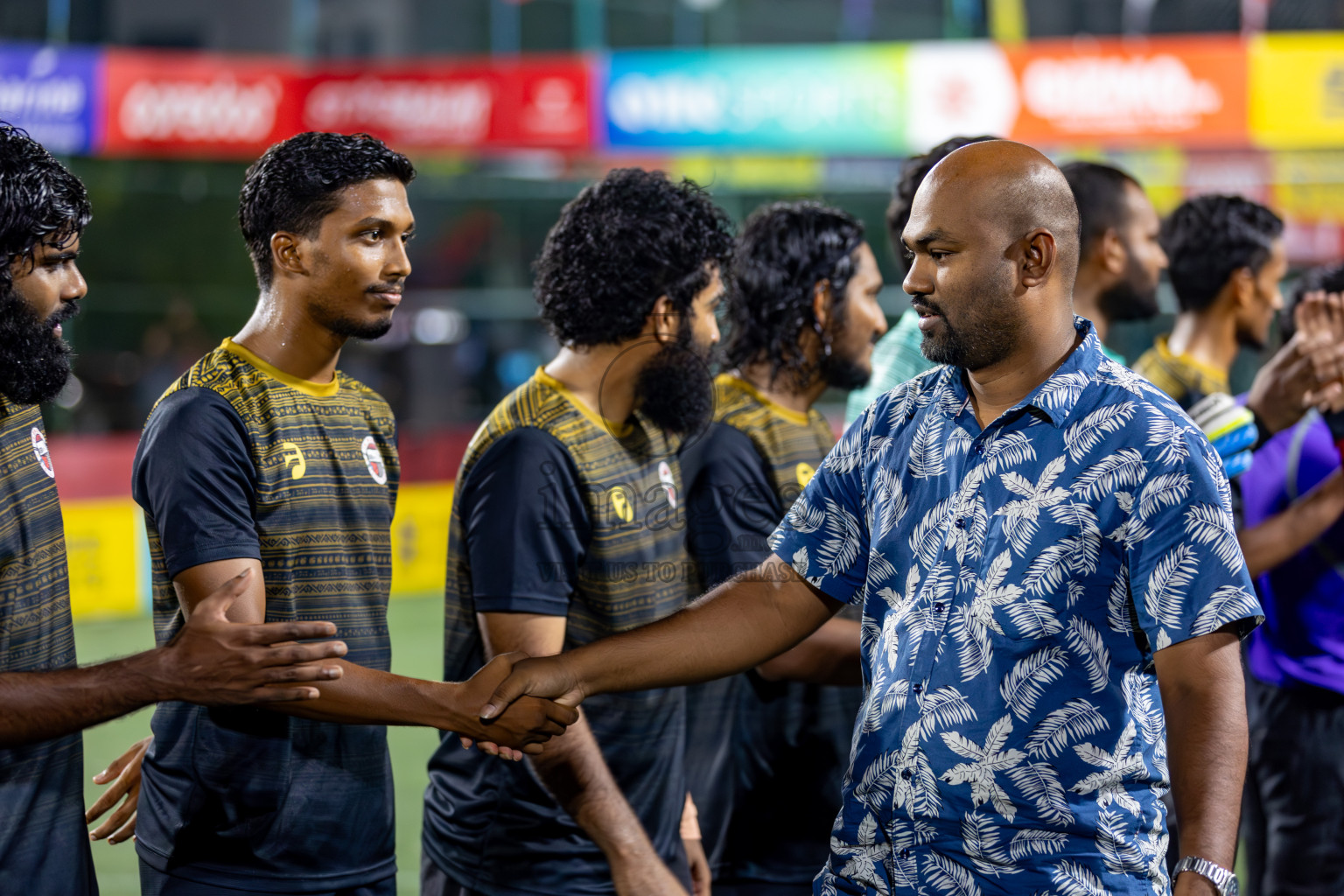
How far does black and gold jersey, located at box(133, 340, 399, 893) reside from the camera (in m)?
2.33

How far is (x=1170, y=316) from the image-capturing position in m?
14.3

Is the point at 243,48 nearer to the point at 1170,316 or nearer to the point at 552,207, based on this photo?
the point at 552,207

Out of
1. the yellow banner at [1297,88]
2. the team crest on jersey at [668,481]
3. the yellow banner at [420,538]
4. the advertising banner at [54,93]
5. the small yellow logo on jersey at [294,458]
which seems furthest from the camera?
the yellow banner at [1297,88]

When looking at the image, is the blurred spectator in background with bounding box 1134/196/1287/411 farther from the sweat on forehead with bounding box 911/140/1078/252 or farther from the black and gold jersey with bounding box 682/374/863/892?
the sweat on forehead with bounding box 911/140/1078/252

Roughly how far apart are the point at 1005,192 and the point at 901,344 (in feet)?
4.68

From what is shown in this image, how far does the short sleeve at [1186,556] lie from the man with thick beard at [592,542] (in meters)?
1.14

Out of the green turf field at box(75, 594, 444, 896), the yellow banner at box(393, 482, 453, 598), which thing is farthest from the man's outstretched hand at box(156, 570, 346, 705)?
the yellow banner at box(393, 482, 453, 598)

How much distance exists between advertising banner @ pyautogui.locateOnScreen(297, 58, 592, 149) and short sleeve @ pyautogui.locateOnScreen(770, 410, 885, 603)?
1154 centimetres

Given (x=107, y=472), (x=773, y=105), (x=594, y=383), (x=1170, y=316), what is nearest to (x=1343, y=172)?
(x=1170, y=316)

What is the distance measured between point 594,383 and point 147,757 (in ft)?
3.93

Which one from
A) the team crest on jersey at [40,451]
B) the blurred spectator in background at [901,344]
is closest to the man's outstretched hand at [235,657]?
the team crest on jersey at [40,451]

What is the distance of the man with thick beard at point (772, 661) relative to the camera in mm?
3086

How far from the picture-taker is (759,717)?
10.5 feet

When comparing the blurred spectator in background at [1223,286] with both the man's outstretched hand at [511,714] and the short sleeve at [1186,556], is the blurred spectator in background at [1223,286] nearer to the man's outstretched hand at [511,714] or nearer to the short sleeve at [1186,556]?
the short sleeve at [1186,556]
